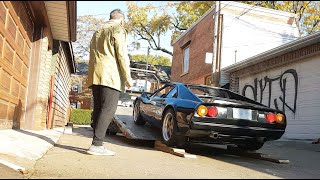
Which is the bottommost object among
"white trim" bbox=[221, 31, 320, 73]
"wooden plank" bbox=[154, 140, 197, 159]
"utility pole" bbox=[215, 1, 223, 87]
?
"wooden plank" bbox=[154, 140, 197, 159]

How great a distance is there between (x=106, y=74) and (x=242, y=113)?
7.92 feet

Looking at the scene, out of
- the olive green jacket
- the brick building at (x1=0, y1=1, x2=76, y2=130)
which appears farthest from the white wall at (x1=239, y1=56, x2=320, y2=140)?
the olive green jacket

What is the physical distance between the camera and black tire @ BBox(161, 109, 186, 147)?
656cm

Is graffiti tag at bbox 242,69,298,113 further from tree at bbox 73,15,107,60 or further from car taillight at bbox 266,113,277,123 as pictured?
tree at bbox 73,15,107,60

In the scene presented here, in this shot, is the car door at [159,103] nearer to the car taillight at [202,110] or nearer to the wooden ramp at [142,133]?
the wooden ramp at [142,133]

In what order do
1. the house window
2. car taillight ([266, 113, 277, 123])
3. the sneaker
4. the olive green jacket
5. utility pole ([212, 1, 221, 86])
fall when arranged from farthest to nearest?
the house window → utility pole ([212, 1, 221, 86]) → car taillight ([266, 113, 277, 123]) → the olive green jacket → the sneaker

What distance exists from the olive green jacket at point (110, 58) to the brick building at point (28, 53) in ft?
3.88

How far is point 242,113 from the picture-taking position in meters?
6.31

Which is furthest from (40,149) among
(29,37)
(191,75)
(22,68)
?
(191,75)

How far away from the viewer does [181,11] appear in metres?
34.6

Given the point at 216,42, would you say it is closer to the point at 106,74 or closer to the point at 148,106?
the point at 148,106

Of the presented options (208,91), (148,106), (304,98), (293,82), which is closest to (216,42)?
(293,82)

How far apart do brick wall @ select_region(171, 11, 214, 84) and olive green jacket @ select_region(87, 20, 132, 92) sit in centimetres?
1423

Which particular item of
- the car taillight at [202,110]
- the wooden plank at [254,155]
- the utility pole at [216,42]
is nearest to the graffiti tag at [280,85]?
the utility pole at [216,42]
